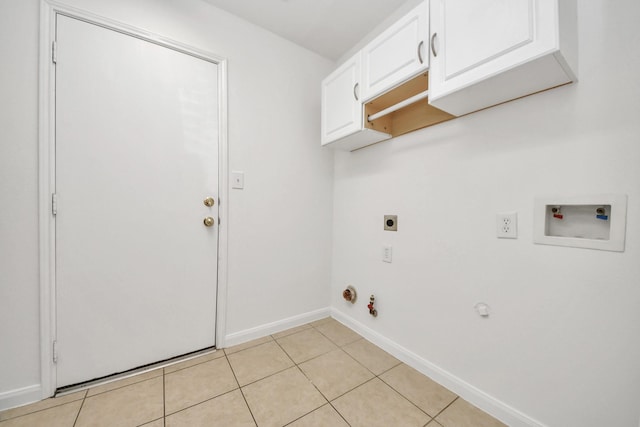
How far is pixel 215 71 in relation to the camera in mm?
1666

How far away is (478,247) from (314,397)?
117 centimetres

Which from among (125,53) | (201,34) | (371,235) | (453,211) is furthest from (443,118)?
(125,53)

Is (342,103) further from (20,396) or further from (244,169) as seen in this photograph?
(20,396)

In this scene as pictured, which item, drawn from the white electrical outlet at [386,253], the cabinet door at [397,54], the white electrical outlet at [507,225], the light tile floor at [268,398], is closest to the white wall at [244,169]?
the light tile floor at [268,398]

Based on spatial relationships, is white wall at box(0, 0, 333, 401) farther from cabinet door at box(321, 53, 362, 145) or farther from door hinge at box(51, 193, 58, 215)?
cabinet door at box(321, 53, 362, 145)

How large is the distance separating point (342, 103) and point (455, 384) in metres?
1.84

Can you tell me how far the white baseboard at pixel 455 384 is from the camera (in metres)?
1.09

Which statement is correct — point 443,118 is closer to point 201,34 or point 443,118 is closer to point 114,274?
point 201,34

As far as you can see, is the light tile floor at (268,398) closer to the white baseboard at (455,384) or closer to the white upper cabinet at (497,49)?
the white baseboard at (455,384)

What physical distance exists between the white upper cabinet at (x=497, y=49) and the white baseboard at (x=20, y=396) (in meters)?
2.44

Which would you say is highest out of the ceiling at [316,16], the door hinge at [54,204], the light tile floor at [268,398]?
the ceiling at [316,16]

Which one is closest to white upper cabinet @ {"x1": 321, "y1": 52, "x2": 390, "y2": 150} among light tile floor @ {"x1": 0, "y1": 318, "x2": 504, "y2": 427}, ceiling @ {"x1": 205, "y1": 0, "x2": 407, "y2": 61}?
ceiling @ {"x1": 205, "y1": 0, "x2": 407, "y2": 61}

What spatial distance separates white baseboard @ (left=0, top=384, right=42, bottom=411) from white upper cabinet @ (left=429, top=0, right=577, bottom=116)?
2442 millimetres

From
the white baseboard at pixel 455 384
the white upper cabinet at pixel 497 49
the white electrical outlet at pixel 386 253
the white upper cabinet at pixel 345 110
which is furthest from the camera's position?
the white electrical outlet at pixel 386 253
